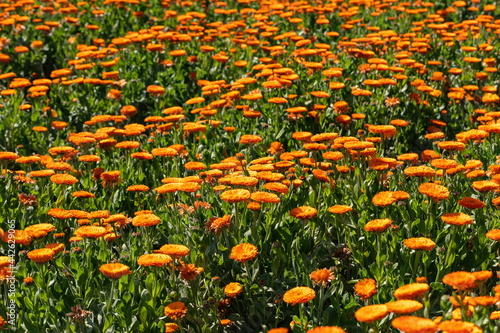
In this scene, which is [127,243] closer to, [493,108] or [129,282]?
[129,282]

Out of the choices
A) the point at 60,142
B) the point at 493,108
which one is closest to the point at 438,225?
the point at 493,108

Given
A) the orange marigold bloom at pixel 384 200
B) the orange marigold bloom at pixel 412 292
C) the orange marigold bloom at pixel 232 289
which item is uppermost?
the orange marigold bloom at pixel 412 292

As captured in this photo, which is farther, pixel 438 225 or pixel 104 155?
pixel 104 155

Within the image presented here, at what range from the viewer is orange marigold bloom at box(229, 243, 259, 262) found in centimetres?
383

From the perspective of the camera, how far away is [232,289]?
3.97 meters

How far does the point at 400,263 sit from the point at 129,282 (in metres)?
1.74

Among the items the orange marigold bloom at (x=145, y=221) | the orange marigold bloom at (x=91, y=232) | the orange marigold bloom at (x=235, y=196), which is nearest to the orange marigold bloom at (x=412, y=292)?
the orange marigold bloom at (x=235, y=196)

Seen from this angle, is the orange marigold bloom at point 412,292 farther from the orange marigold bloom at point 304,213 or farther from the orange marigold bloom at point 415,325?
the orange marigold bloom at point 304,213

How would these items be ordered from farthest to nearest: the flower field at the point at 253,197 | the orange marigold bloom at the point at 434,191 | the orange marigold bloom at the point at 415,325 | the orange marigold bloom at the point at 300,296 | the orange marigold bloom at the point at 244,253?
the orange marigold bloom at the point at 434,191
the orange marigold bloom at the point at 244,253
the flower field at the point at 253,197
the orange marigold bloom at the point at 300,296
the orange marigold bloom at the point at 415,325

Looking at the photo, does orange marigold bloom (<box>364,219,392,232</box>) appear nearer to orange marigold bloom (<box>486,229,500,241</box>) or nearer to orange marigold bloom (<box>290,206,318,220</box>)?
orange marigold bloom (<box>290,206,318,220</box>)

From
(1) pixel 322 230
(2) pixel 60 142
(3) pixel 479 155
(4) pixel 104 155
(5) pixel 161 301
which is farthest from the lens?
(2) pixel 60 142

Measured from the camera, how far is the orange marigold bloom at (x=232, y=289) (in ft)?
12.9

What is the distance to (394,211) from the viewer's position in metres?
4.65

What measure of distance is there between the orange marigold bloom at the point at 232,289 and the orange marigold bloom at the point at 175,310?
1.18 ft
